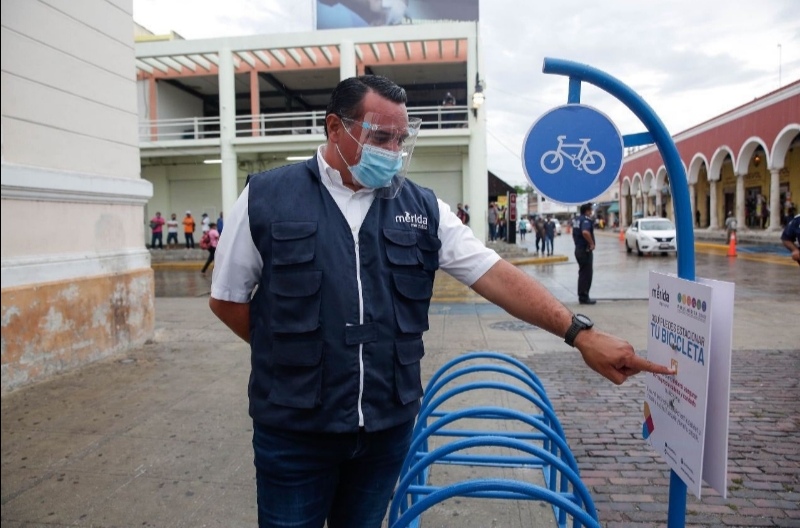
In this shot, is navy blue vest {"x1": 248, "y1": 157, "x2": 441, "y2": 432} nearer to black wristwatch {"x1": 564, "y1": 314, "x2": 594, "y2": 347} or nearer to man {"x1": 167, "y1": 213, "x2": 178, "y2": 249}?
black wristwatch {"x1": 564, "y1": 314, "x2": 594, "y2": 347}

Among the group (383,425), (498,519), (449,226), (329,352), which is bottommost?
(498,519)

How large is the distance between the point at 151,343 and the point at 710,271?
14467mm

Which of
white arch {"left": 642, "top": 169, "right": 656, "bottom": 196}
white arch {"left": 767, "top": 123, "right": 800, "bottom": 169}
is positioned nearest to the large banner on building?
white arch {"left": 767, "top": 123, "right": 800, "bottom": 169}

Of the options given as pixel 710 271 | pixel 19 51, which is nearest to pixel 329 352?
pixel 19 51

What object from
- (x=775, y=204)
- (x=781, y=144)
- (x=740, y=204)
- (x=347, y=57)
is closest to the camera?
(x=347, y=57)

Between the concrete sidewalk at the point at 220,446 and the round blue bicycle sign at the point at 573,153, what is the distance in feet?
6.27

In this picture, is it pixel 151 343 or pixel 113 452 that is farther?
pixel 151 343

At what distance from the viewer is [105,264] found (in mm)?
6797

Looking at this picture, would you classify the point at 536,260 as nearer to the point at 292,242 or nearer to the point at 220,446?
the point at 220,446

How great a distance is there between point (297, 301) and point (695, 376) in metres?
1.36

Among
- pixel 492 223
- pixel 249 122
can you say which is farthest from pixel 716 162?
pixel 249 122

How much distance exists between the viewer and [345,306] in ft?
6.23

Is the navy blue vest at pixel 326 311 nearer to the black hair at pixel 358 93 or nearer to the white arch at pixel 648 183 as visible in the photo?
the black hair at pixel 358 93

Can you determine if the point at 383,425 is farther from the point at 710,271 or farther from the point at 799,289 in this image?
the point at 710,271
